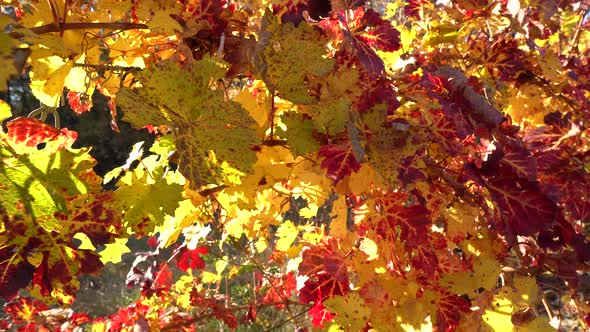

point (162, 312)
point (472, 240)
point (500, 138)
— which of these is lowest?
point (162, 312)

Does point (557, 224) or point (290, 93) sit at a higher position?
point (290, 93)

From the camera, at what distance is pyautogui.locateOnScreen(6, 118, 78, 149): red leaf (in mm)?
652

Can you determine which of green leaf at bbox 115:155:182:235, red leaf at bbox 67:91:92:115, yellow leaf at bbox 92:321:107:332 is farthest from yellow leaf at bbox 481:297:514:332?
yellow leaf at bbox 92:321:107:332

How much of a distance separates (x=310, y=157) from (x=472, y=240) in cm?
46

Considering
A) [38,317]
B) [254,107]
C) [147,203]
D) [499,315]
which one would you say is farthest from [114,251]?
[38,317]

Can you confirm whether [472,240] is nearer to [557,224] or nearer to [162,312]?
[557,224]

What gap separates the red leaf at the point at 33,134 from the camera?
2.14ft

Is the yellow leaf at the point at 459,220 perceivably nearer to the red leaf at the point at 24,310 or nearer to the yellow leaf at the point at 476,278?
the yellow leaf at the point at 476,278

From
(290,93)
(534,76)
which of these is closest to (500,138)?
(290,93)

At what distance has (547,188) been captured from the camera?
1.01m

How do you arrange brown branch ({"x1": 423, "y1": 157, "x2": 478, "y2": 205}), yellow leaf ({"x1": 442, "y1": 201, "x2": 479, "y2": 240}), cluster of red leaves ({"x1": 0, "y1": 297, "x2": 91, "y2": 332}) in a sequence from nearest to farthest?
brown branch ({"x1": 423, "y1": 157, "x2": 478, "y2": 205})
yellow leaf ({"x1": 442, "y1": 201, "x2": 479, "y2": 240})
cluster of red leaves ({"x1": 0, "y1": 297, "x2": 91, "y2": 332})

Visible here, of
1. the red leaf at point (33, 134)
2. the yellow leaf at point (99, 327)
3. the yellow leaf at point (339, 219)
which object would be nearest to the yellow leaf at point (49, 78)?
the red leaf at point (33, 134)

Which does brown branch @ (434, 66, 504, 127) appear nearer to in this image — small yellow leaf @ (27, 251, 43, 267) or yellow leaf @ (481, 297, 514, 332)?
yellow leaf @ (481, 297, 514, 332)

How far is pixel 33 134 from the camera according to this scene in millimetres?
667
